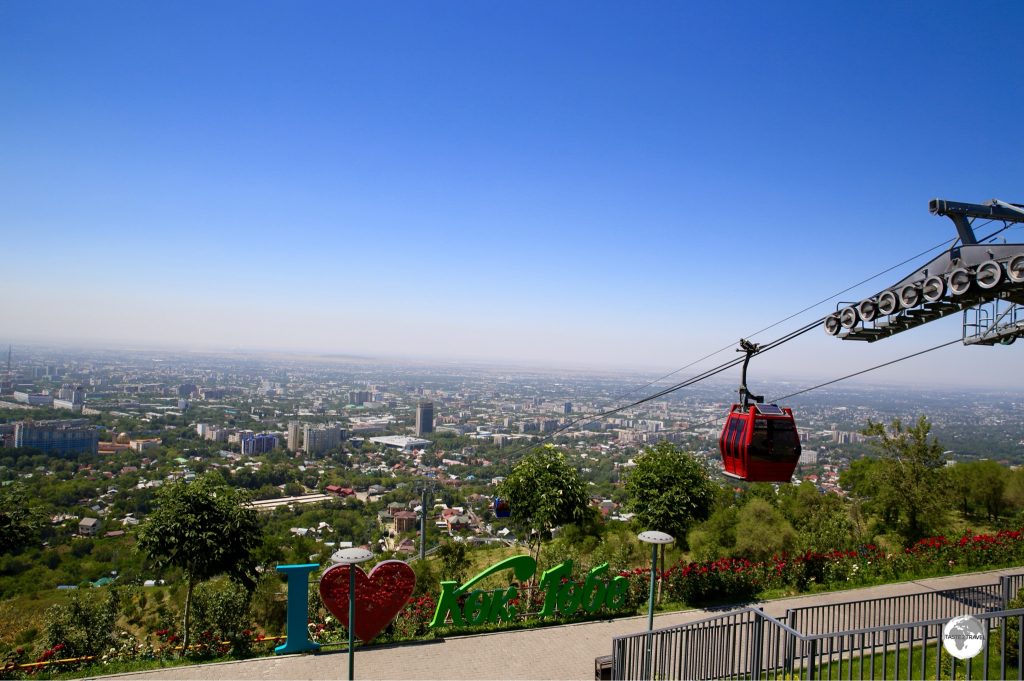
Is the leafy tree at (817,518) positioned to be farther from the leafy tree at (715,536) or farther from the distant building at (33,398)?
the distant building at (33,398)

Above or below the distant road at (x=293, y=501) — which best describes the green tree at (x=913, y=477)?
above

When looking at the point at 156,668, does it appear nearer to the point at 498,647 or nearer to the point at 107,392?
the point at 498,647

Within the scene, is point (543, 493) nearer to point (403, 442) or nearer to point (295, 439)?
point (295, 439)

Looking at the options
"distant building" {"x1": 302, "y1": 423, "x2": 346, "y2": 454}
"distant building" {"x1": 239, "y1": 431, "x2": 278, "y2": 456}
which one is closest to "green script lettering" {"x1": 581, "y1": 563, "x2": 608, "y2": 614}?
"distant building" {"x1": 239, "y1": 431, "x2": 278, "y2": 456}

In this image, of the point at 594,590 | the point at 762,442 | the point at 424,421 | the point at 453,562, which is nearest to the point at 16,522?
the point at 453,562

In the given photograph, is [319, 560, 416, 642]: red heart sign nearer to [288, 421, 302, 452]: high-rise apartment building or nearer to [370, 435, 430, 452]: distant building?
[288, 421, 302, 452]: high-rise apartment building

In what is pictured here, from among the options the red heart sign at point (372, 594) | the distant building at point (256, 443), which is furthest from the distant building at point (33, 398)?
the red heart sign at point (372, 594)
